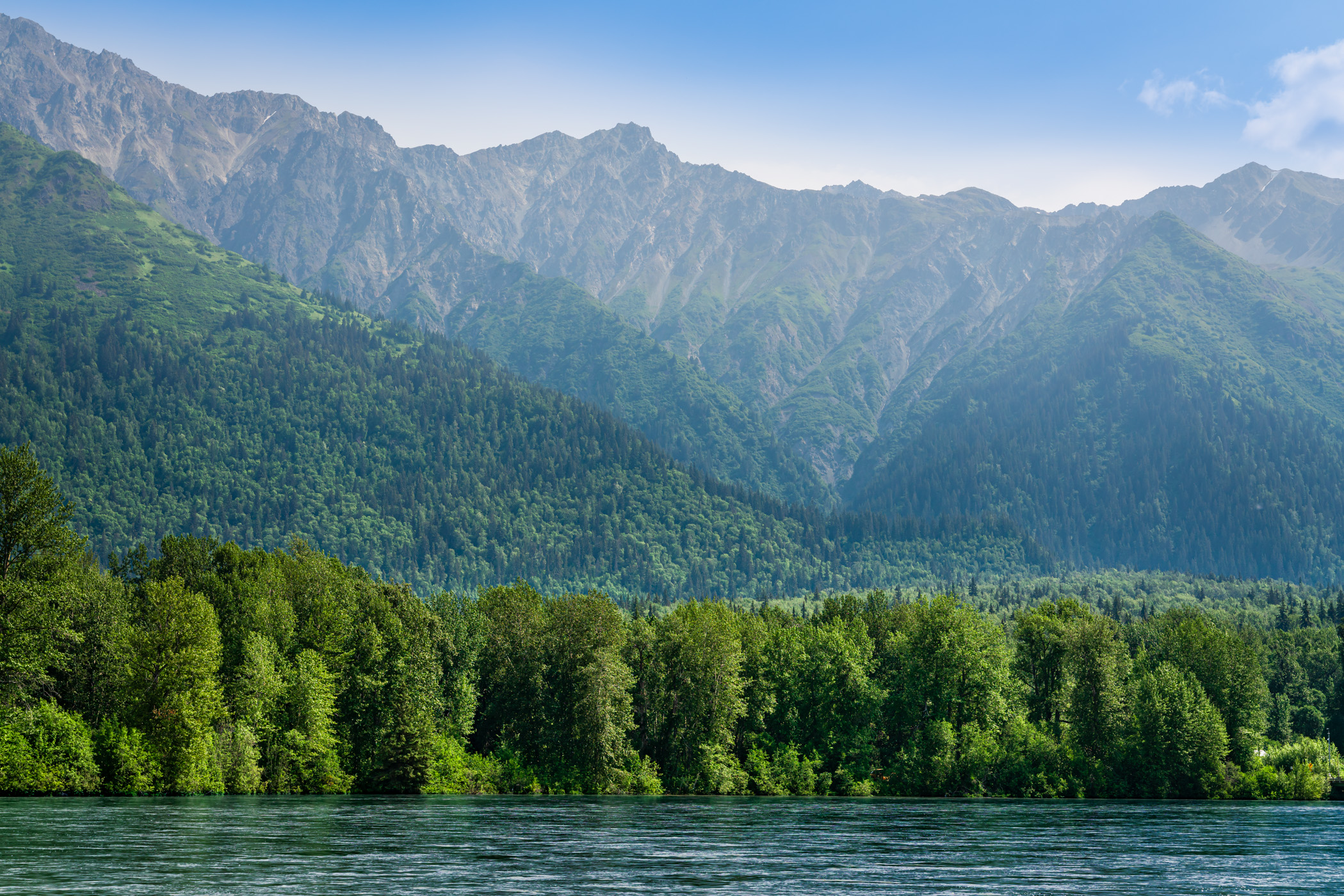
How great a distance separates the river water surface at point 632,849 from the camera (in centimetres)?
6775

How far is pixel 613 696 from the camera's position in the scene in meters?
140

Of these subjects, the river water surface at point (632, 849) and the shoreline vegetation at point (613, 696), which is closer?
the river water surface at point (632, 849)

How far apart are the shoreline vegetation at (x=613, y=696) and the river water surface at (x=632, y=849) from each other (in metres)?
10.6

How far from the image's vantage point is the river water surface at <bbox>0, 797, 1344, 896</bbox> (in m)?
67.8

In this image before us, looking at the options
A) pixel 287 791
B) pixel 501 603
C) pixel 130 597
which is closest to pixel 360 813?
pixel 287 791

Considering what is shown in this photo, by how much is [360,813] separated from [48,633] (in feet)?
102

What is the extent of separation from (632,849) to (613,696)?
182 feet

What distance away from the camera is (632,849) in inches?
3332

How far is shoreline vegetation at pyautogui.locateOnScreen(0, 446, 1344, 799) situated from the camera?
119 m

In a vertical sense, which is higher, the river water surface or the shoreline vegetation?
the shoreline vegetation

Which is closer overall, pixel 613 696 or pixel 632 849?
pixel 632 849

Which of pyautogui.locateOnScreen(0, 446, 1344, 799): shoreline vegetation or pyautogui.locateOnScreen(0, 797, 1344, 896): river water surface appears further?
pyautogui.locateOnScreen(0, 446, 1344, 799): shoreline vegetation

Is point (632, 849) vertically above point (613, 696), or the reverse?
point (613, 696)

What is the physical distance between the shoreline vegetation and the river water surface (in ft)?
34.9
